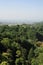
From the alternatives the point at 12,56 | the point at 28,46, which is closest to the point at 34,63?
the point at 12,56

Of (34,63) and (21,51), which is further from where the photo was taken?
(21,51)

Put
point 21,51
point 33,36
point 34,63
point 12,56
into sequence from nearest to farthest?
1. point 34,63
2. point 12,56
3. point 21,51
4. point 33,36

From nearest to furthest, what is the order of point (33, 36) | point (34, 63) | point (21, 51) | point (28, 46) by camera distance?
1. point (34, 63)
2. point (21, 51)
3. point (28, 46)
4. point (33, 36)

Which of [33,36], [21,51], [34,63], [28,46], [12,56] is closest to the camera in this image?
[34,63]

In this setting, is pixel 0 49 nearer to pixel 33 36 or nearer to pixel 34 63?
pixel 34 63

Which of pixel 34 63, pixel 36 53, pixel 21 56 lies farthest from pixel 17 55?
pixel 34 63

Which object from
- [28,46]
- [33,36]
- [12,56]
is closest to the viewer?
[12,56]

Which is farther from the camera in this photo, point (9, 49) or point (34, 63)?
point (9, 49)

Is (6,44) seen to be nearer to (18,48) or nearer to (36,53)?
(18,48)
